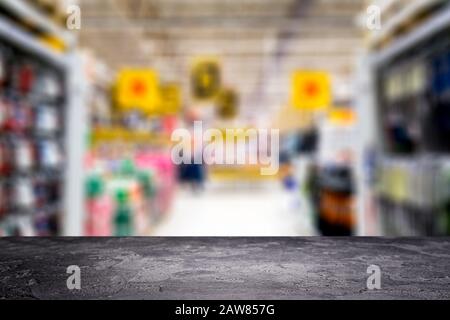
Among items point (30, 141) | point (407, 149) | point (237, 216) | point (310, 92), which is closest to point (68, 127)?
point (30, 141)

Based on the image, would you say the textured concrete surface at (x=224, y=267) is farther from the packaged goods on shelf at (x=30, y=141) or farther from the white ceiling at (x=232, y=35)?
the white ceiling at (x=232, y=35)

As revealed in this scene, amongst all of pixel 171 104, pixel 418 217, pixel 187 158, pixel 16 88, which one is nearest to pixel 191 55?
pixel 171 104

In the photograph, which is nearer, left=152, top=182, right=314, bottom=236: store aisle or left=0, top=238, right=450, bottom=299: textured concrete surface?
left=0, top=238, right=450, bottom=299: textured concrete surface

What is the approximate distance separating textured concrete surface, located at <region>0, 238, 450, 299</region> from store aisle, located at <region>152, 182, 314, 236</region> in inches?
229

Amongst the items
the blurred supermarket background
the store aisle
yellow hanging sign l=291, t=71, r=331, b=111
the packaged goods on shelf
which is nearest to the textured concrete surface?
the blurred supermarket background

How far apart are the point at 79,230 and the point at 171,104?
11262 mm

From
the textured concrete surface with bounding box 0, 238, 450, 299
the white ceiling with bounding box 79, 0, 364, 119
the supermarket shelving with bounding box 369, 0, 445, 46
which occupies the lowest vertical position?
the textured concrete surface with bounding box 0, 238, 450, 299

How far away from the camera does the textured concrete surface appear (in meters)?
0.63

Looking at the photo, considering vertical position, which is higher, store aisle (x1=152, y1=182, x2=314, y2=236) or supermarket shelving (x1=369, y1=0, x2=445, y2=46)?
supermarket shelving (x1=369, y1=0, x2=445, y2=46)

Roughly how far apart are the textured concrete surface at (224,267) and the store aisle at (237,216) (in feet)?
19.1

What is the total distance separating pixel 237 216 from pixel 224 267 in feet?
28.9

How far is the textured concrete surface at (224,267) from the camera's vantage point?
632 mm

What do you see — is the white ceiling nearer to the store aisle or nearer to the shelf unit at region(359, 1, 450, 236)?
the store aisle

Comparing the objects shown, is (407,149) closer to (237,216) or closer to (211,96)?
(237,216)
